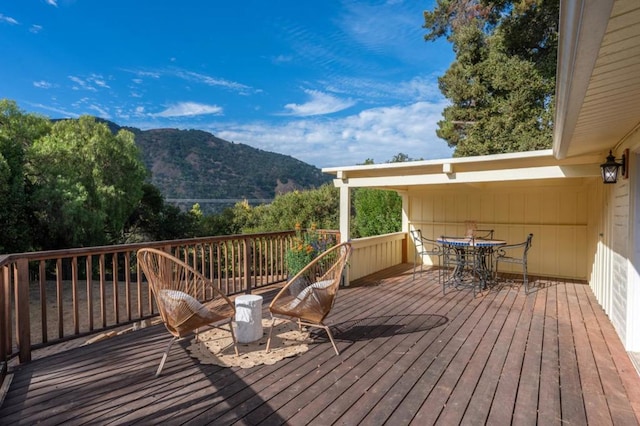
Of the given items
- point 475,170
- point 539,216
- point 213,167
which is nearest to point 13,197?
point 475,170

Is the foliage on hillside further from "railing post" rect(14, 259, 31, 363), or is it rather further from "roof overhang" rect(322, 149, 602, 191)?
"railing post" rect(14, 259, 31, 363)

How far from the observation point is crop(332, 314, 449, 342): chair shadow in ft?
11.6

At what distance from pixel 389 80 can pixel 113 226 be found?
1331 cm

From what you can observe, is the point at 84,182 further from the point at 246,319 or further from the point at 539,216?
the point at 539,216

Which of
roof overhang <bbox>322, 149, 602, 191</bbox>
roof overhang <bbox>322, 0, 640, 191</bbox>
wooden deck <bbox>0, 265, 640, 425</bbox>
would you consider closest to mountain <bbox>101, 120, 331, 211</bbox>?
roof overhang <bbox>322, 149, 602, 191</bbox>

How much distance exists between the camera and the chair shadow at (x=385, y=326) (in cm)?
353

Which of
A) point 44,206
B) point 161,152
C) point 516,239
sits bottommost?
point 516,239

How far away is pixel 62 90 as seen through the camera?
88.3 feet

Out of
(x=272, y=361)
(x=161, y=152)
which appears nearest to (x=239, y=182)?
(x=161, y=152)

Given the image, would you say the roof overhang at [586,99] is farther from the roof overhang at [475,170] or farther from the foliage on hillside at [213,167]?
the foliage on hillside at [213,167]

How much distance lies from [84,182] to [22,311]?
11046 mm

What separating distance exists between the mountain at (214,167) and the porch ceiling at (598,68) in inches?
718

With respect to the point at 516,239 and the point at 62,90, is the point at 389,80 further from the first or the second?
the point at 62,90

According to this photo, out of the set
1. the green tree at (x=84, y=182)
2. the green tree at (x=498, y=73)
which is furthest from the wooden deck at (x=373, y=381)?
the green tree at (x=498, y=73)
